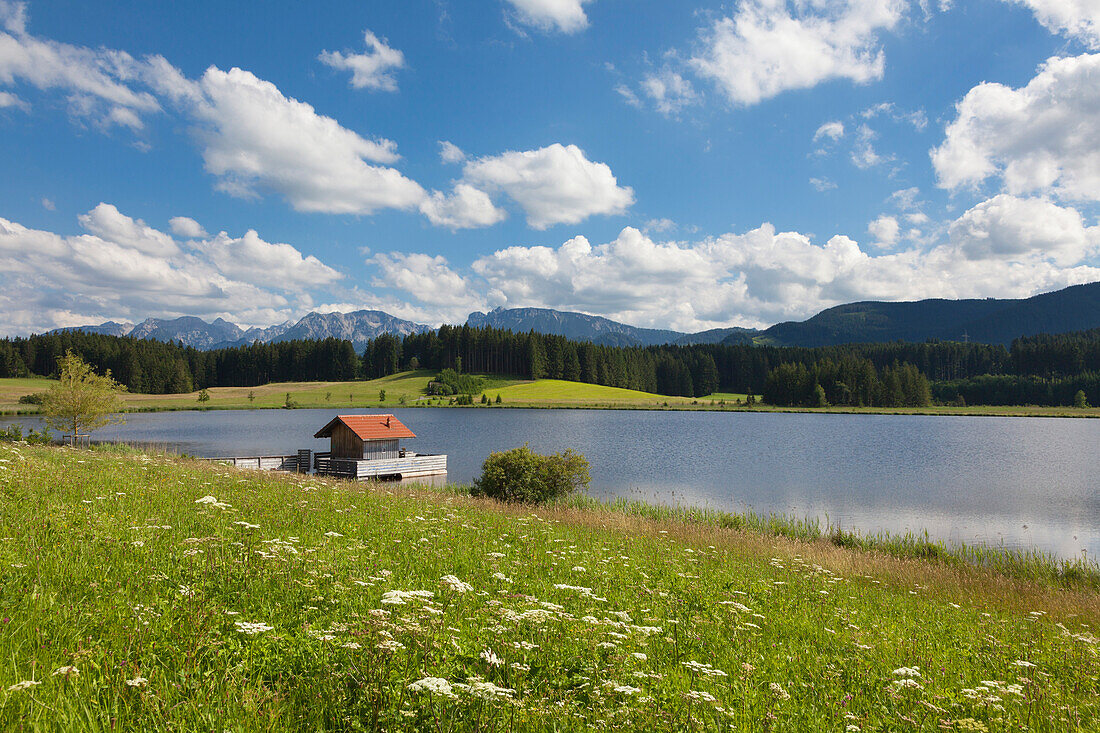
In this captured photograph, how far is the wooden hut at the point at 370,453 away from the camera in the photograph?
36000mm

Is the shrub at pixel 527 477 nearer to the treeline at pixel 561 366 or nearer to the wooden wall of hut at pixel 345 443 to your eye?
the wooden wall of hut at pixel 345 443

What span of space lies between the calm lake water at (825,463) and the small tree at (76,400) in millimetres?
7863

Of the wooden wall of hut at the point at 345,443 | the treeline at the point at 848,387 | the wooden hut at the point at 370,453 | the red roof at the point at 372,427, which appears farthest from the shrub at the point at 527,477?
the treeline at the point at 848,387

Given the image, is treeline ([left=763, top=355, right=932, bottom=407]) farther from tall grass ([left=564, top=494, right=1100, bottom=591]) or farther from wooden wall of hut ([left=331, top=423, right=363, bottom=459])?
wooden wall of hut ([left=331, top=423, right=363, bottom=459])

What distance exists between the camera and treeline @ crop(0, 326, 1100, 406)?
150m

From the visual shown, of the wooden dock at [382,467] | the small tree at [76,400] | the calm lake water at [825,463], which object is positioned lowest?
the calm lake water at [825,463]

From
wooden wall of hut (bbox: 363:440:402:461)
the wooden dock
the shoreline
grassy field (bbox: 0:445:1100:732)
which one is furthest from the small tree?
the shoreline

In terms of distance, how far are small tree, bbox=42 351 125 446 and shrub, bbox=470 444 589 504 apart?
124 feet

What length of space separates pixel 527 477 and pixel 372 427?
16168 millimetres

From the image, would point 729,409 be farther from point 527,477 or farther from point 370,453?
point 527,477

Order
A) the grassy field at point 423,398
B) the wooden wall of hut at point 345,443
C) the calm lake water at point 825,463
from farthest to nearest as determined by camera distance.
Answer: the grassy field at point 423,398 < the wooden wall of hut at point 345,443 < the calm lake water at point 825,463

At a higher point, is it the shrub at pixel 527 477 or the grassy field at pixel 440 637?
the grassy field at pixel 440 637

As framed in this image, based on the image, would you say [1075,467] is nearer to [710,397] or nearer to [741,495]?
[741,495]

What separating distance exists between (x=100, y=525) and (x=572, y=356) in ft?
546
